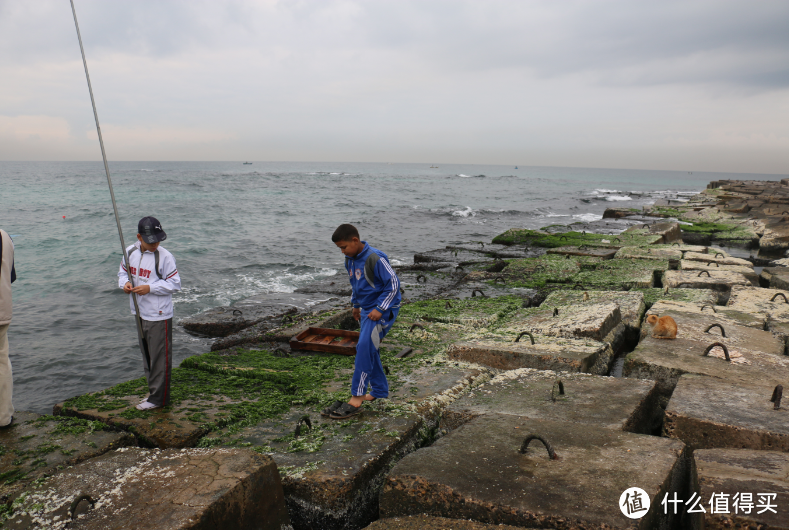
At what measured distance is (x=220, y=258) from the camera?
18.3 meters

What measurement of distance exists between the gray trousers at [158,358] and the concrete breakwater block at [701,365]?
→ 12.8 ft

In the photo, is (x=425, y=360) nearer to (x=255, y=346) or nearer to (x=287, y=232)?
(x=255, y=346)

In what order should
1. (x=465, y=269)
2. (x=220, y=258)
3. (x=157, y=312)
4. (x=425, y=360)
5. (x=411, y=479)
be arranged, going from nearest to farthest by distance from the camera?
(x=411, y=479)
(x=157, y=312)
(x=425, y=360)
(x=465, y=269)
(x=220, y=258)

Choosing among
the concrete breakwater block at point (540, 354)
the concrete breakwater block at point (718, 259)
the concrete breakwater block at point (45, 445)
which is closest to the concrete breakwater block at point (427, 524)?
the concrete breakwater block at point (45, 445)

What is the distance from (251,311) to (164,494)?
7.20 m

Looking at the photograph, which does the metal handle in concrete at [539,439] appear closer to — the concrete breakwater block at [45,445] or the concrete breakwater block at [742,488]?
the concrete breakwater block at [742,488]

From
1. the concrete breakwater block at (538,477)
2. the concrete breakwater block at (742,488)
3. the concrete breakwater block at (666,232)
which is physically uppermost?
the concrete breakwater block at (742,488)

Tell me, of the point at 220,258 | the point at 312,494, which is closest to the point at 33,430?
the point at 312,494

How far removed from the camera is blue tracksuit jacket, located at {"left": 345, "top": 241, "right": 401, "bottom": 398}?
372 centimetres

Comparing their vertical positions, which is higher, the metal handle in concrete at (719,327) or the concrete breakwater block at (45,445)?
the metal handle in concrete at (719,327)

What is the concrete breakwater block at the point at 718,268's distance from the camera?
781 centimetres

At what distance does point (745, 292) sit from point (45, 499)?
25.4 ft

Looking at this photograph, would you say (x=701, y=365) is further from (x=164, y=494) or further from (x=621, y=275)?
(x=621, y=275)

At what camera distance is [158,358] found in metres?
4.02
